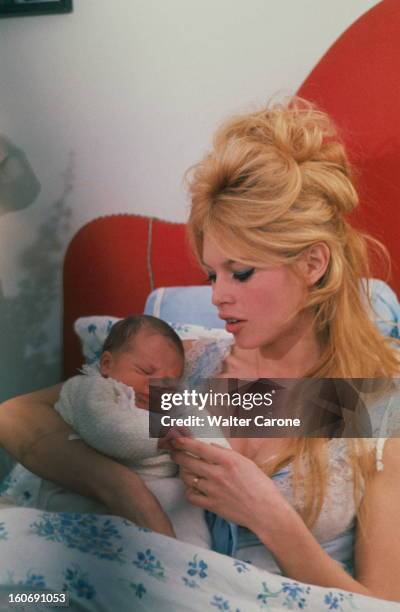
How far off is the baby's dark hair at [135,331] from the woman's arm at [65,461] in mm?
112

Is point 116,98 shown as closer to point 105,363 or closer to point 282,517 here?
point 105,363

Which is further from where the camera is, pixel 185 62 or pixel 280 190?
pixel 185 62

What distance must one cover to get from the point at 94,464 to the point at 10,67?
0.46 metres

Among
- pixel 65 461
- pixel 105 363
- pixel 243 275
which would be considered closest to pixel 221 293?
pixel 243 275

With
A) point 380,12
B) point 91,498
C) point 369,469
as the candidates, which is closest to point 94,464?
point 91,498

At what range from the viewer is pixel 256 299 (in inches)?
31.1

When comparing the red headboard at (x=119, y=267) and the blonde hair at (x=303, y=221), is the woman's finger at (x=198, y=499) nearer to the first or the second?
the blonde hair at (x=303, y=221)

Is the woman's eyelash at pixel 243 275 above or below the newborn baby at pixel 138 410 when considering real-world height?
above

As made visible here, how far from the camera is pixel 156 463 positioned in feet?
2.62

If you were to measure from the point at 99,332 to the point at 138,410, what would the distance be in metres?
0.12

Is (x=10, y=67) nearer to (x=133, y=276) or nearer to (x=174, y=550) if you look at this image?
(x=133, y=276)

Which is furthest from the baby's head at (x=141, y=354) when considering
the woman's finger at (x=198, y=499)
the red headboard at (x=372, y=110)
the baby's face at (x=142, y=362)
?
the red headboard at (x=372, y=110)

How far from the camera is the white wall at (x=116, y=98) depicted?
2.78ft

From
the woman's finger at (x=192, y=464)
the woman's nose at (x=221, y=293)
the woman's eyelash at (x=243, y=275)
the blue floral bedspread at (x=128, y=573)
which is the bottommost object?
the blue floral bedspread at (x=128, y=573)
